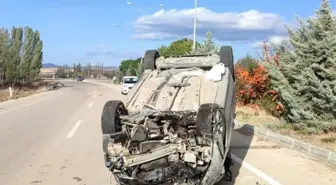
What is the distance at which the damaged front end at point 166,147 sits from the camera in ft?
20.4

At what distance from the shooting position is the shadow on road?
8211mm

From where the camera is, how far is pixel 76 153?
10383 mm

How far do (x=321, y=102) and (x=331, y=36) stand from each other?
1.91m

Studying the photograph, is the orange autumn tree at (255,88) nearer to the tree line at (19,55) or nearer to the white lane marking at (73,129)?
the white lane marking at (73,129)

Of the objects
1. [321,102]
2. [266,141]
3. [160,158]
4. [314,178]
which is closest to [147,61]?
[160,158]

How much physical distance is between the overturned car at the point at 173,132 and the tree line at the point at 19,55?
50.7 metres

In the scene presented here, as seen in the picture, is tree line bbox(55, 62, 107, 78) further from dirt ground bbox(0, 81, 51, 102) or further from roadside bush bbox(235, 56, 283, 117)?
roadside bush bbox(235, 56, 283, 117)

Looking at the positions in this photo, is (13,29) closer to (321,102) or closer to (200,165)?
(321,102)

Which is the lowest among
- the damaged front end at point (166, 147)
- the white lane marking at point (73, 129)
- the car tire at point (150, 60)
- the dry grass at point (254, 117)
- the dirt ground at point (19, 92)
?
the dirt ground at point (19, 92)

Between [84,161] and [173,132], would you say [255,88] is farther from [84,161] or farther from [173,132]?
[173,132]

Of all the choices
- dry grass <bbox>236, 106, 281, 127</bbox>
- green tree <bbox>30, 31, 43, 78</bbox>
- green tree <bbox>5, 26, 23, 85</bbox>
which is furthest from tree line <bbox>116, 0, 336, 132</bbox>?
green tree <bbox>30, 31, 43, 78</bbox>

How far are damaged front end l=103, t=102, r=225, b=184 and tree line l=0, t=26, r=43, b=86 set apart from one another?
5149 centimetres

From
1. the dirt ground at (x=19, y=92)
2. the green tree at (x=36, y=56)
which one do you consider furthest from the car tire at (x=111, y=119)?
the green tree at (x=36, y=56)

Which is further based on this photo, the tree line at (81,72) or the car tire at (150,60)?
the tree line at (81,72)
